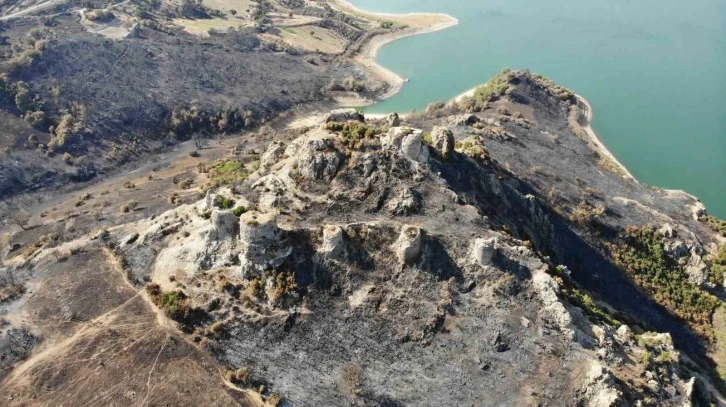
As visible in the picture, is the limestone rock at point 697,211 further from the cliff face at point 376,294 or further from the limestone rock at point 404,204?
the limestone rock at point 404,204

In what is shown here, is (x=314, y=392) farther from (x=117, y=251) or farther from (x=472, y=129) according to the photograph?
(x=472, y=129)

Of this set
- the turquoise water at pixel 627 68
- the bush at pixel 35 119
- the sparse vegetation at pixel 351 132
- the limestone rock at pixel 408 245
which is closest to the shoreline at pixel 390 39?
the turquoise water at pixel 627 68

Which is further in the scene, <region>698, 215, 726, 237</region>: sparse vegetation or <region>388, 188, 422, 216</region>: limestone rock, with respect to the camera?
<region>698, 215, 726, 237</region>: sparse vegetation

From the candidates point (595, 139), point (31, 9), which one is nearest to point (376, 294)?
point (595, 139)

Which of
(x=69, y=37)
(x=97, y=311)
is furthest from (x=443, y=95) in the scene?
(x=97, y=311)

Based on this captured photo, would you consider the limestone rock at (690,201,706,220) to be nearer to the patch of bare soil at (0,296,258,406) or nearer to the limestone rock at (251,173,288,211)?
the limestone rock at (251,173,288,211)

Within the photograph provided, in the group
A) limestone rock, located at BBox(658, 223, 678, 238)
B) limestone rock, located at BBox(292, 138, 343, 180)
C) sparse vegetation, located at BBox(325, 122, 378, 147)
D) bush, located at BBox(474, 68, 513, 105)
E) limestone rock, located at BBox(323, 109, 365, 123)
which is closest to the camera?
limestone rock, located at BBox(292, 138, 343, 180)

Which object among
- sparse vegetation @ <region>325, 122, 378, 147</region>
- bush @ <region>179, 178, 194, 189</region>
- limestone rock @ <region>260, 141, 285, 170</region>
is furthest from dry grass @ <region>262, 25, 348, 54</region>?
sparse vegetation @ <region>325, 122, 378, 147</region>
